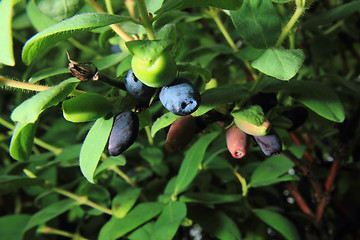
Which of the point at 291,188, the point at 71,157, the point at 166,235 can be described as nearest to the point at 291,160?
the point at 291,188


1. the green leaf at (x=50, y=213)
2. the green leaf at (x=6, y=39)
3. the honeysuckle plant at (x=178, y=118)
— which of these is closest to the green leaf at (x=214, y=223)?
the honeysuckle plant at (x=178, y=118)

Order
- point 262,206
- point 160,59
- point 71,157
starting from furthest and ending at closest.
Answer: point 262,206 < point 71,157 < point 160,59

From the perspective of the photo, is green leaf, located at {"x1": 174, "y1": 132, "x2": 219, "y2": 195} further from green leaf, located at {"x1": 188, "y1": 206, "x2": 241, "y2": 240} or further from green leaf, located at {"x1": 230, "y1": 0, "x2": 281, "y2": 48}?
green leaf, located at {"x1": 230, "y1": 0, "x2": 281, "y2": 48}

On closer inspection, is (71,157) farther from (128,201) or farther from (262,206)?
(262,206)

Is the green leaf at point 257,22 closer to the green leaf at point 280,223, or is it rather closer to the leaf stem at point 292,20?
the leaf stem at point 292,20

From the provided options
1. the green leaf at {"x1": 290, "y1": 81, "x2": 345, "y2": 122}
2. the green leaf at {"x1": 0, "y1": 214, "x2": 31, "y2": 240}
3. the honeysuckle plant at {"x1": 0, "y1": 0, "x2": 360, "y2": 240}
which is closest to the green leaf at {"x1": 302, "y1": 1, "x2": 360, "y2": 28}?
the honeysuckle plant at {"x1": 0, "y1": 0, "x2": 360, "y2": 240}
